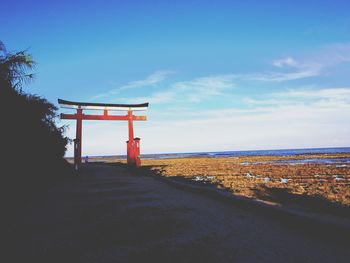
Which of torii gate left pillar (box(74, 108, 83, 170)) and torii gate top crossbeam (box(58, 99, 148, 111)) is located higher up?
torii gate top crossbeam (box(58, 99, 148, 111))

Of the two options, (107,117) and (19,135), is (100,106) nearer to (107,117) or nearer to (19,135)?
(107,117)

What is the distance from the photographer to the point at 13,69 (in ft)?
23.9

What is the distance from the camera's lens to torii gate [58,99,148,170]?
16772 mm

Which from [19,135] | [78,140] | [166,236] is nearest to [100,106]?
[78,140]

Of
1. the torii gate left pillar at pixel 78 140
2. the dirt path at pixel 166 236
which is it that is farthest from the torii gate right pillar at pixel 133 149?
the dirt path at pixel 166 236

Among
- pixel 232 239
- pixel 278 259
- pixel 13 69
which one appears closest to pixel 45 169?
pixel 13 69

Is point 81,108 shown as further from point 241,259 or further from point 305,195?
point 241,259

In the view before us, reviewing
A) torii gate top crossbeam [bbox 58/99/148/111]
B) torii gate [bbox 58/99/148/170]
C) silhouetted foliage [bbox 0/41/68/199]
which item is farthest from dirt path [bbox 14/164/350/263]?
torii gate top crossbeam [bbox 58/99/148/111]

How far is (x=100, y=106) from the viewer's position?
1831cm

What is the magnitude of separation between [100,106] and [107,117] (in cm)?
95

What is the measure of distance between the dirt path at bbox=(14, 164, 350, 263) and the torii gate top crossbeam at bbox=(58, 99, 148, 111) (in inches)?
511

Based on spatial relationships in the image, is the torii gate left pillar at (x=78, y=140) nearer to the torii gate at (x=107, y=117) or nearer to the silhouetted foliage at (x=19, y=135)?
the torii gate at (x=107, y=117)

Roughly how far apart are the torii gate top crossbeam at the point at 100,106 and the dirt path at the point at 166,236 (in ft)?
42.6

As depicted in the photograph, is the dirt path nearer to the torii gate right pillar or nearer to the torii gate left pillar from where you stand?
the torii gate left pillar
